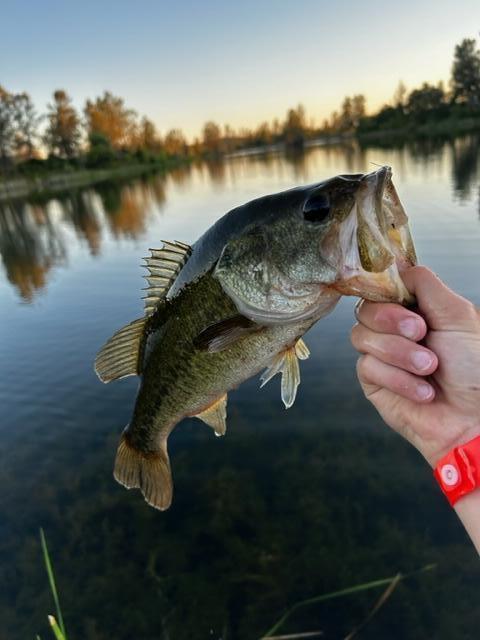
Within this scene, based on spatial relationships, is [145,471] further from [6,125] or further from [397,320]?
[6,125]

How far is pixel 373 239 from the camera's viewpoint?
5.19 ft

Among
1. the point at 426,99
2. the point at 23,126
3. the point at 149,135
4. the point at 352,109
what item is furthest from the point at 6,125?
the point at 352,109

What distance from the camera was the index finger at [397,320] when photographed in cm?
182

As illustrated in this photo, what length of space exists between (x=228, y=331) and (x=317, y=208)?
2.20ft

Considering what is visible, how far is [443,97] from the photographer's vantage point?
85.8 metres

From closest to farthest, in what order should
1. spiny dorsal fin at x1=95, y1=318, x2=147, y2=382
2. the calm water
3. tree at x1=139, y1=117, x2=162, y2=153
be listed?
1. spiny dorsal fin at x1=95, y1=318, x2=147, y2=382
2. the calm water
3. tree at x1=139, y1=117, x2=162, y2=153

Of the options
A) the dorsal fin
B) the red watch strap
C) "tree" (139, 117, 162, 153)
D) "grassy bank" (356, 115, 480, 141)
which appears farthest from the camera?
"tree" (139, 117, 162, 153)

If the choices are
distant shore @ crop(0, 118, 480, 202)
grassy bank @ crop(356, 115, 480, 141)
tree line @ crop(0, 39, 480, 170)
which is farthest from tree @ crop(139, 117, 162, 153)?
grassy bank @ crop(356, 115, 480, 141)

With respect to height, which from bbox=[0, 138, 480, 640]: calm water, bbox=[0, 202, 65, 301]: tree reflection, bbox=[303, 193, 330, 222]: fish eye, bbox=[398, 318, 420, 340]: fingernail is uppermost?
bbox=[303, 193, 330, 222]: fish eye

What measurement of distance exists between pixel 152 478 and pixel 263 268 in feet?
5.07

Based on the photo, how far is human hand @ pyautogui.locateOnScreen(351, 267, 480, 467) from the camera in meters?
1.84

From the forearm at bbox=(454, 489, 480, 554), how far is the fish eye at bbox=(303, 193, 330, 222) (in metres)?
1.45

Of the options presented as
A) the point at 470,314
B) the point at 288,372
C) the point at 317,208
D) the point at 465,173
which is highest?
the point at 317,208

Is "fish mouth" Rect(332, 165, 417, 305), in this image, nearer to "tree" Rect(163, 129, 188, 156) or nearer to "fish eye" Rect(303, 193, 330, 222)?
"fish eye" Rect(303, 193, 330, 222)
